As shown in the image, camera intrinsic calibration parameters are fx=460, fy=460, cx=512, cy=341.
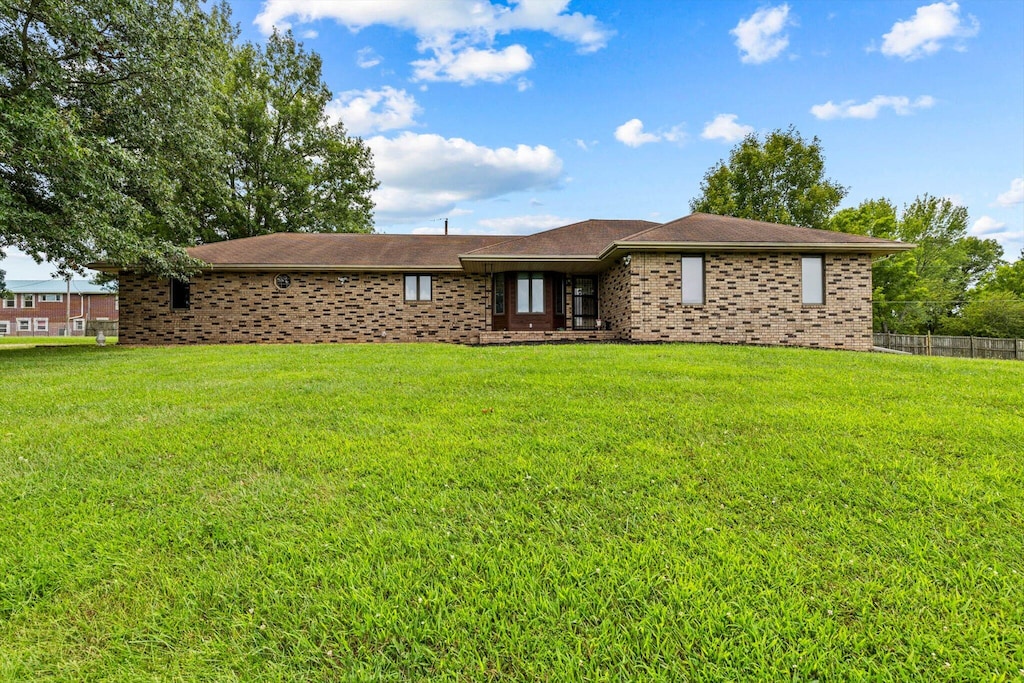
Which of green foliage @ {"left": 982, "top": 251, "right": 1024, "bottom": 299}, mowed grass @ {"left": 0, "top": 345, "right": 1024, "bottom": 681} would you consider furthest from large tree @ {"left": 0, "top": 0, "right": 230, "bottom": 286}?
green foliage @ {"left": 982, "top": 251, "right": 1024, "bottom": 299}

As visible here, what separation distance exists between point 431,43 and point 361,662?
18.2m

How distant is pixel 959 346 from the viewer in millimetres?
16062

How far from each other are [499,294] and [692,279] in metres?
6.58

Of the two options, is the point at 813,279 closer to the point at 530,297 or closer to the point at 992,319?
the point at 530,297

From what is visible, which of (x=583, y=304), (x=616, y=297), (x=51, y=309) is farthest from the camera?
(x=51, y=309)

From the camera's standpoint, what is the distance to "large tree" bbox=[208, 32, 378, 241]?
25609 mm

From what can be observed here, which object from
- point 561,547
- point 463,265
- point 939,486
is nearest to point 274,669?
point 561,547

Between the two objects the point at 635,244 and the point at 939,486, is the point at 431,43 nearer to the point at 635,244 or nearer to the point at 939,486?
the point at 635,244

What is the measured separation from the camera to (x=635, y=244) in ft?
40.1

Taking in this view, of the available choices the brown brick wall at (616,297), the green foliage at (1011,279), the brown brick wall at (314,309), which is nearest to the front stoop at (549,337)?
the brown brick wall at (314,309)

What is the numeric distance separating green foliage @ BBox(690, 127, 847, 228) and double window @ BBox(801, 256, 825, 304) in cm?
1846

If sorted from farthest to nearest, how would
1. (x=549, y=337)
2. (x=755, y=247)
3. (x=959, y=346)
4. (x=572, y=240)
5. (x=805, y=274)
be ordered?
(x=959, y=346) < (x=572, y=240) < (x=549, y=337) < (x=805, y=274) < (x=755, y=247)

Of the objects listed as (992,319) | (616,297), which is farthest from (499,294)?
(992,319)

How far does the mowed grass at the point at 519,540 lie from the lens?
178cm
